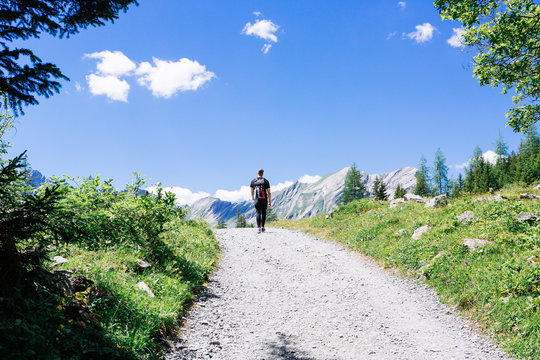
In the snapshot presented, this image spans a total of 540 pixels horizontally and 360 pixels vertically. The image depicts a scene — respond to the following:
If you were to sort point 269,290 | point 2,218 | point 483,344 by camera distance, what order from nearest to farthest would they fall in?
1. point 2,218
2. point 483,344
3. point 269,290

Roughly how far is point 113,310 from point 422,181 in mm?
94766

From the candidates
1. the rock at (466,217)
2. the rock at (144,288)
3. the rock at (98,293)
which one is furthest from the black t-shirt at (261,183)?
the rock at (98,293)

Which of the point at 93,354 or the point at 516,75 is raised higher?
the point at 516,75

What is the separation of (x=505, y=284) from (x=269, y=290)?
19.1ft

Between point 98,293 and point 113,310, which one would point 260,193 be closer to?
point 98,293

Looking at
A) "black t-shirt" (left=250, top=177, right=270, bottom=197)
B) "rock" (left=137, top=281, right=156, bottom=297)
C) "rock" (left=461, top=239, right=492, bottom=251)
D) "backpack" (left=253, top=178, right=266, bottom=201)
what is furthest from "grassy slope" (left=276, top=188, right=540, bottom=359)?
"rock" (left=137, top=281, right=156, bottom=297)

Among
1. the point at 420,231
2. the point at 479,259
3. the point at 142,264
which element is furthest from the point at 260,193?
the point at 479,259

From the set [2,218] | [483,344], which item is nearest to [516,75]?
[483,344]

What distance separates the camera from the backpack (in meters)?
16.7

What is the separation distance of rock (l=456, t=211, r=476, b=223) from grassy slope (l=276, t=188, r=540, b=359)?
0.17 metres

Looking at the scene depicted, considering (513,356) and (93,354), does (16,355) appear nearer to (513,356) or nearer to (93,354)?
(93,354)

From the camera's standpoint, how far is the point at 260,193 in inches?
660

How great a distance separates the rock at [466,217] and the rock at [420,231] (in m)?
1.14

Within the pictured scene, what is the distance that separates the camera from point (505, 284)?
21.1 feet
